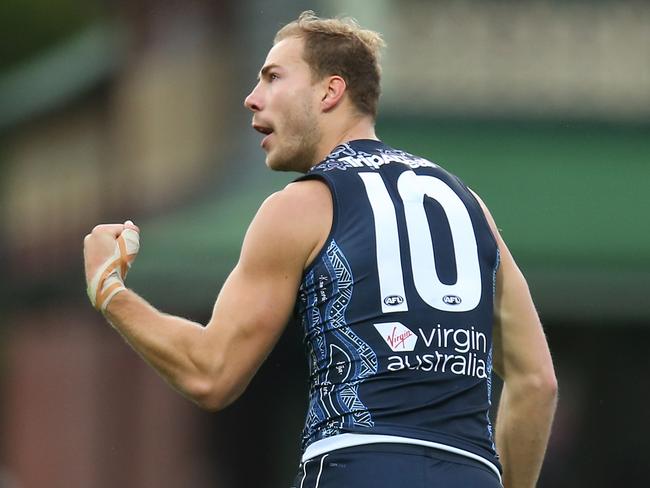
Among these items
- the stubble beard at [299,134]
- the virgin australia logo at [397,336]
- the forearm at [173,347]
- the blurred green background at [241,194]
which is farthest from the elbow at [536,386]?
the blurred green background at [241,194]

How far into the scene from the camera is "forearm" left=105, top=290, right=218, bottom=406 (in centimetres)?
519

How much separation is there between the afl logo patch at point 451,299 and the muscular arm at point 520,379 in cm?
44

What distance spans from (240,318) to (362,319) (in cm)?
38

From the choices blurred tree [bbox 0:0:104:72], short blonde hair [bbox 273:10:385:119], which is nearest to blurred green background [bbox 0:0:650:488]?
blurred tree [bbox 0:0:104:72]

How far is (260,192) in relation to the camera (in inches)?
557

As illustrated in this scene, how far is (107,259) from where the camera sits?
5.40 meters

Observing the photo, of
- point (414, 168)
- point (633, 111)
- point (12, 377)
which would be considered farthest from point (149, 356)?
point (12, 377)

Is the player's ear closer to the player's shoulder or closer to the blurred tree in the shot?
the player's shoulder

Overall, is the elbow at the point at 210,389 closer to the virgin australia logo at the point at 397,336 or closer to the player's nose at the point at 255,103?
the virgin australia logo at the point at 397,336

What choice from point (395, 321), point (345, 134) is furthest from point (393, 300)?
point (345, 134)

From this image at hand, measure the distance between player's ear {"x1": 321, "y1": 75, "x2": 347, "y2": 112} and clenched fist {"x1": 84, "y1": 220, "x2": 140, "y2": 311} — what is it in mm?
820

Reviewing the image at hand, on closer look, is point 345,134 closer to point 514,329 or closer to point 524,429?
point 514,329

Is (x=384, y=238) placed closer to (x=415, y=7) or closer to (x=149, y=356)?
(x=149, y=356)

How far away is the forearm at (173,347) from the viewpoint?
5191 mm
